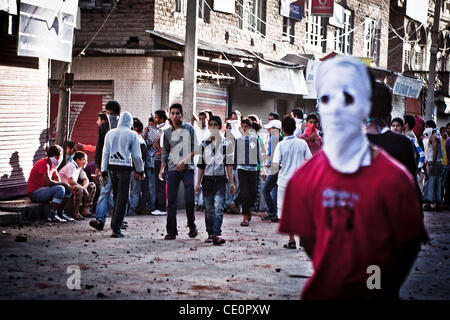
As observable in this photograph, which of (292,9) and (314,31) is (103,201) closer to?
(292,9)

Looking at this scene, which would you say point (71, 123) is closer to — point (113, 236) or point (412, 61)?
point (113, 236)

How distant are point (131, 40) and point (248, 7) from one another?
5863 millimetres

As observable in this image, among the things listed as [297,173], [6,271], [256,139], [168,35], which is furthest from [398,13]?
[297,173]

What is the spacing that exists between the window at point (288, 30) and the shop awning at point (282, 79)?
103 inches

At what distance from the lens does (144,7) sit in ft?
59.7

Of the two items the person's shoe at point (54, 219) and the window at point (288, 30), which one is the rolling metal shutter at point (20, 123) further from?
the window at point (288, 30)

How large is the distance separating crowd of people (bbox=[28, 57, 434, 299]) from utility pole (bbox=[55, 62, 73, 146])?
0.57 metres

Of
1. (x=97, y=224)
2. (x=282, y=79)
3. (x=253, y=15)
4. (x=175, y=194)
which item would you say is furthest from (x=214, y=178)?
(x=253, y=15)

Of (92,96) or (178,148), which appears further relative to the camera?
(92,96)

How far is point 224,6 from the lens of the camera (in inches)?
824

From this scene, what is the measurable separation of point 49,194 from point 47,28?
3.17 metres

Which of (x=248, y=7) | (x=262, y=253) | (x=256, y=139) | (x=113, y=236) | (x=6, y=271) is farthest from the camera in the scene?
(x=248, y=7)

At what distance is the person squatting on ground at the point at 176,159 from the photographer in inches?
430

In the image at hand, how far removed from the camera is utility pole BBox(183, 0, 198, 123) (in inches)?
624
